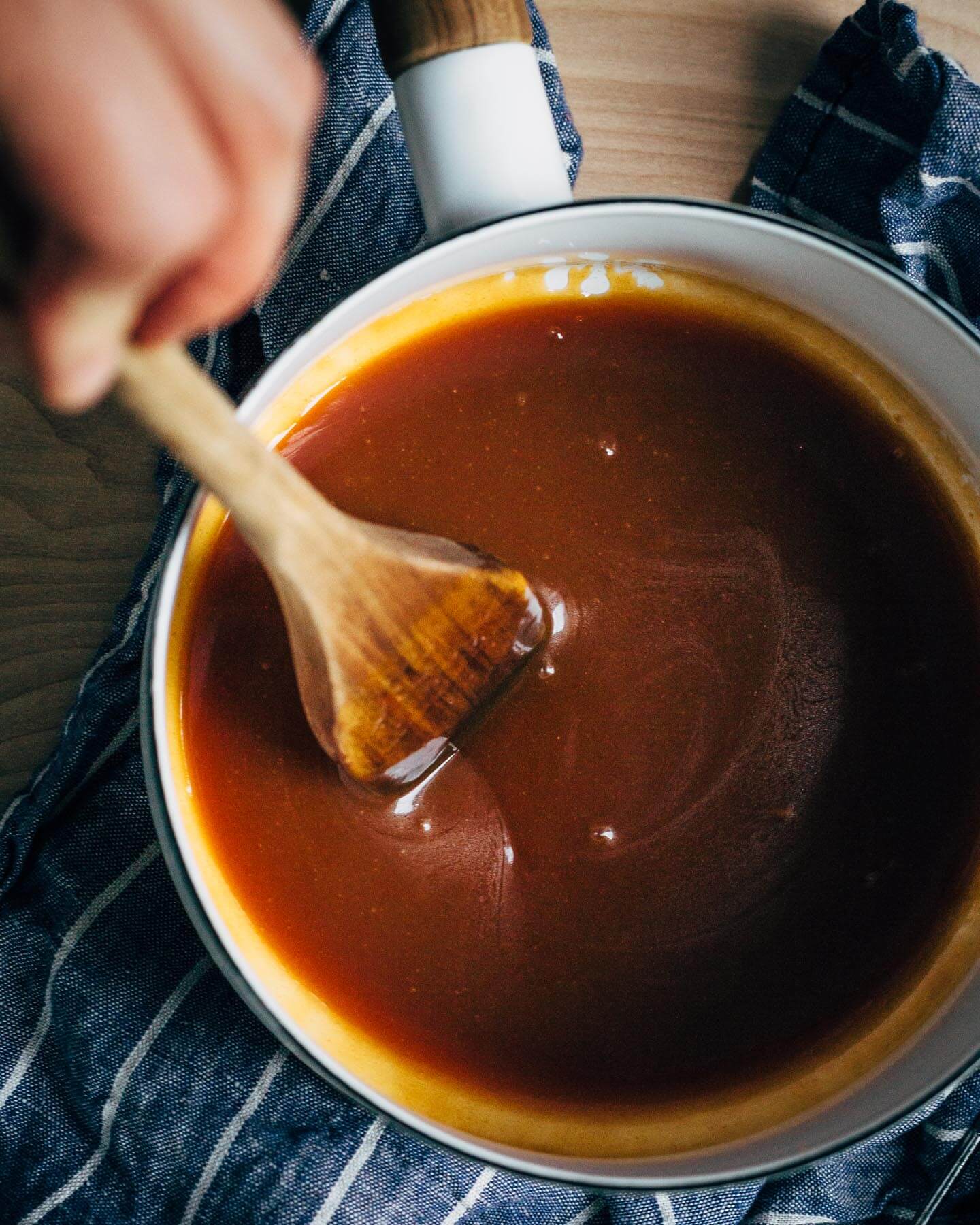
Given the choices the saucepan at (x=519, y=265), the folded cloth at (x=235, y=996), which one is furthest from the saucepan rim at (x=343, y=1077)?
the folded cloth at (x=235, y=996)

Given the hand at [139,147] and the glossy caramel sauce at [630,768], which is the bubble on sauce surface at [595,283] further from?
the hand at [139,147]

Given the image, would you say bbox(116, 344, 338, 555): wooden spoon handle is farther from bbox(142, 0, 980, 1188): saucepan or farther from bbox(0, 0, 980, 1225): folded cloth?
bbox(0, 0, 980, 1225): folded cloth

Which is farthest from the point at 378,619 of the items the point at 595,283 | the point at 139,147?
the point at 139,147

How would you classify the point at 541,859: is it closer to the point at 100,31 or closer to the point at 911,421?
the point at 911,421

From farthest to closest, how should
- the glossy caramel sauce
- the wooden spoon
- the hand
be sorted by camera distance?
the glossy caramel sauce
the wooden spoon
the hand

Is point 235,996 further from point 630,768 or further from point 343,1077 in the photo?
point 630,768

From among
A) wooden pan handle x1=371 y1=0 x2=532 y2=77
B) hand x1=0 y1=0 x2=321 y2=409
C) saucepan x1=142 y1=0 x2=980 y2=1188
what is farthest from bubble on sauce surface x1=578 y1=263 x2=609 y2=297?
hand x1=0 y1=0 x2=321 y2=409
